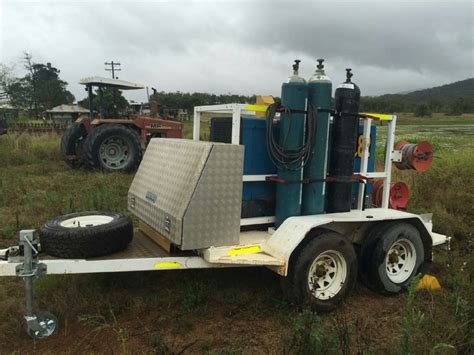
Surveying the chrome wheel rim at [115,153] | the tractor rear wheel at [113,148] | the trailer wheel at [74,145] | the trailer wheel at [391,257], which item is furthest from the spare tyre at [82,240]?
the trailer wheel at [74,145]

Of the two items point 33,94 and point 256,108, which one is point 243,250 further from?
point 33,94

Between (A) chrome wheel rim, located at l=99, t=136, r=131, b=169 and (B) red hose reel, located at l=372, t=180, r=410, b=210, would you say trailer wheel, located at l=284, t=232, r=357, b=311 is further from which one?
(A) chrome wheel rim, located at l=99, t=136, r=131, b=169

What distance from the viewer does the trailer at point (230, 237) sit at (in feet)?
10.8

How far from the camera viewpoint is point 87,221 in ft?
13.0

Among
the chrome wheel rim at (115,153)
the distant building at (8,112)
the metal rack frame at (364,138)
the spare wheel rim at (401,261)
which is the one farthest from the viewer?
the distant building at (8,112)

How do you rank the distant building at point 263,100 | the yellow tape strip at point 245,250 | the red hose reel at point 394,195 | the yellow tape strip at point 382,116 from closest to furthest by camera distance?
the yellow tape strip at point 245,250, the distant building at point 263,100, the yellow tape strip at point 382,116, the red hose reel at point 394,195

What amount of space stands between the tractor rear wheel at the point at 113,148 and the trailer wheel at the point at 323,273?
7.54 metres

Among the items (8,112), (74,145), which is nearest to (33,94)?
Answer: (8,112)

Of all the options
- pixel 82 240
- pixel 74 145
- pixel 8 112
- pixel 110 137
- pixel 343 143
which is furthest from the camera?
pixel 8 112

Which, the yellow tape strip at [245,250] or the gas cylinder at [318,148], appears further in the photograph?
the gas cylinder at [318,148]

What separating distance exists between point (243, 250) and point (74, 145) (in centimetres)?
881

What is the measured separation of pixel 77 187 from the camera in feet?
27.3

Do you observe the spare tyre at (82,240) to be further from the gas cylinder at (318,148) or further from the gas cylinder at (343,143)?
the gas cylinder at (343,143)

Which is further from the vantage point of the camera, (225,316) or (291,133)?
(291,133)
